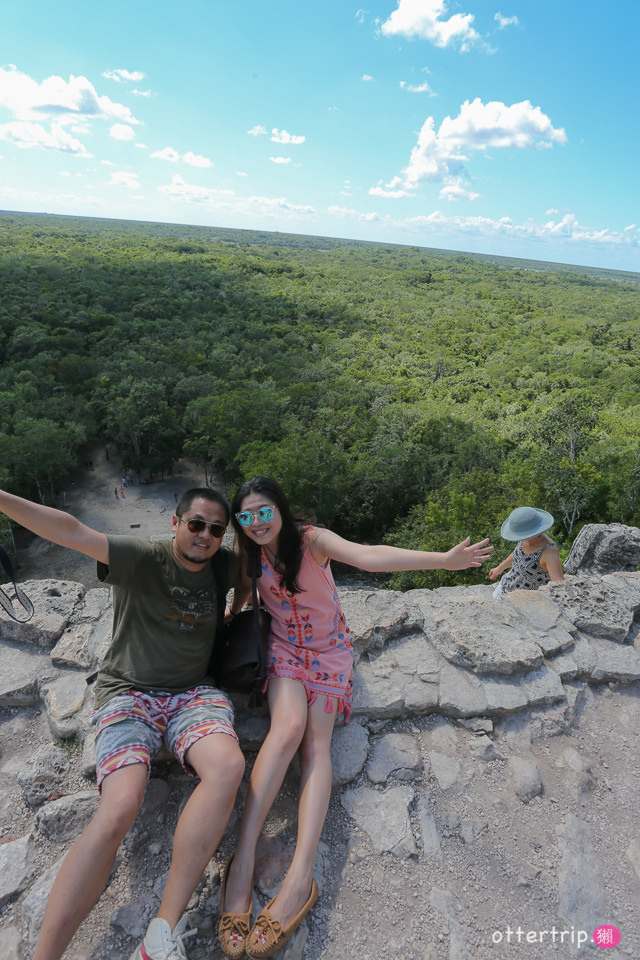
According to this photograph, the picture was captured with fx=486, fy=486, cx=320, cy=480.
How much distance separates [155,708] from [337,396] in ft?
94.8

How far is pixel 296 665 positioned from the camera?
111 inches

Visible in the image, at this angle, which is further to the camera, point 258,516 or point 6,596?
point 6,596

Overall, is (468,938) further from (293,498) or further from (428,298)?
(428,298)

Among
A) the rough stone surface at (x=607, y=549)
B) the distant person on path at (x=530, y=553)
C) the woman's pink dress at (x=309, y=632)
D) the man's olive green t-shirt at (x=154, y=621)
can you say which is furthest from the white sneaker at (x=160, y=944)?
the rough stone surface at (x=607, y=549)

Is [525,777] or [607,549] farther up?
[607,549]

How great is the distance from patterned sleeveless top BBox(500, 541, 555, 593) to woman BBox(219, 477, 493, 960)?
6.76 ft

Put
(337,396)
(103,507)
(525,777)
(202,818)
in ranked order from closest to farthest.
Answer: (202,818), (525,777), (103,507), (337,396)

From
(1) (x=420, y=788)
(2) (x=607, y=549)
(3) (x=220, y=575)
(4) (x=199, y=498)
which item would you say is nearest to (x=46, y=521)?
(4) (x=199, y=498)

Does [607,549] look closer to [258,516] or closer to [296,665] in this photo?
[296,665]

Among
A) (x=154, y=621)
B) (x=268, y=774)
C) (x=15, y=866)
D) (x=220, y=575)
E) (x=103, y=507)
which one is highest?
(x=220, y=575)

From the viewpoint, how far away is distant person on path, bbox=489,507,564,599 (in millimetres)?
4250

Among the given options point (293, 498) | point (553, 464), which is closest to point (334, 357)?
point (293, 498)

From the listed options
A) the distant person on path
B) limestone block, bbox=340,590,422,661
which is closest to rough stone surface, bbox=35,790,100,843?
limestone block, bbox=340,590,422,661

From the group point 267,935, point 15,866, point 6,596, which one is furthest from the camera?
point 6,596
